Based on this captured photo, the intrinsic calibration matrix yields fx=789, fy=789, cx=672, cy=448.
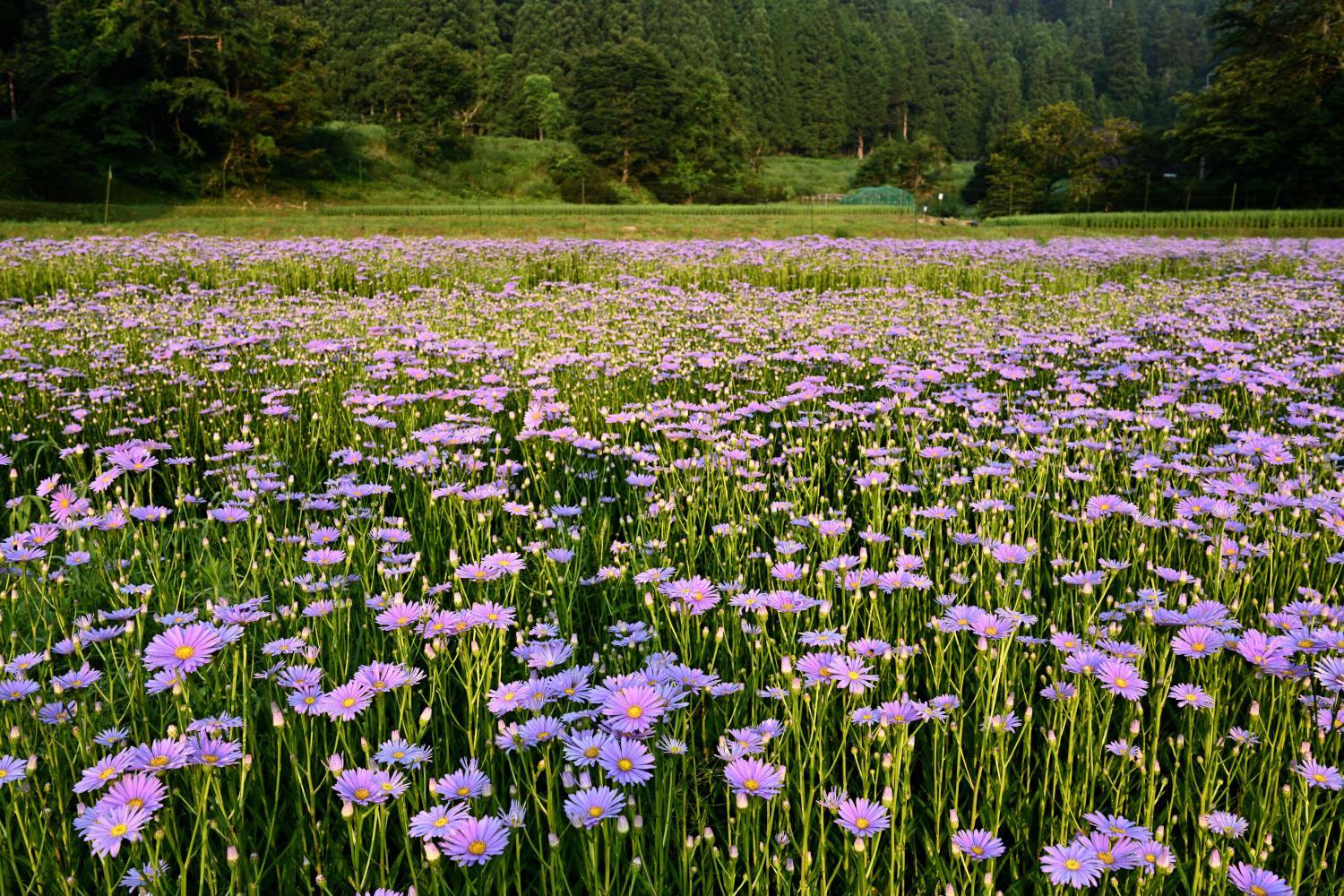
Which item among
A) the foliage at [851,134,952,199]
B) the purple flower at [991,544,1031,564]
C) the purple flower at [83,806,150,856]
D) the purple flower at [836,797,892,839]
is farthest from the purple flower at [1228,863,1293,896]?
the foliage at [851,134,952,199]

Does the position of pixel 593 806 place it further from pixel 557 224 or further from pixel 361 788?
pixel 557 224

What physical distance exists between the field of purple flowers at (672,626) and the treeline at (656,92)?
89.9ft

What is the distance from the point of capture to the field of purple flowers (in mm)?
1272

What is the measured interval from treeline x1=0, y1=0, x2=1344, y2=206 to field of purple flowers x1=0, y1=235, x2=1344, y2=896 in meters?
27.4

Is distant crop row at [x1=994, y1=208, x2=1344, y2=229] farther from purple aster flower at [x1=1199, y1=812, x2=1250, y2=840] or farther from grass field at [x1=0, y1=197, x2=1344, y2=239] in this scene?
purple aster flower at [x1=1199, y1=812, x2=1250, y2=840]

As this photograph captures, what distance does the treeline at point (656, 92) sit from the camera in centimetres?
2962

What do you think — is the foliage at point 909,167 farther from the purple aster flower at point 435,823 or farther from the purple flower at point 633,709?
the purple aster flower at point 435,823

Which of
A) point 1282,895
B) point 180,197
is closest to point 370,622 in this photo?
point 1282,895

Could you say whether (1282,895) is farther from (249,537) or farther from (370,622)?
(249,537)

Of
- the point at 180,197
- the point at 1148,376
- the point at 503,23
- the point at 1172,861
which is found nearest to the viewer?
the point at 1172,861

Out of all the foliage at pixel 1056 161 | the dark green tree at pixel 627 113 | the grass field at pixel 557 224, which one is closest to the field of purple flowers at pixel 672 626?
the grass field at pixel 557 224

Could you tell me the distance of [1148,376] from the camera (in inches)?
177

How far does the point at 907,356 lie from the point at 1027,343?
74 centimetres

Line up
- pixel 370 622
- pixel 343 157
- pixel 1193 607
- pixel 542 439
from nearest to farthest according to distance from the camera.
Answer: pixel 1193 607 → pixel 370 622 → pixel 542 439 → pixel 343 157
